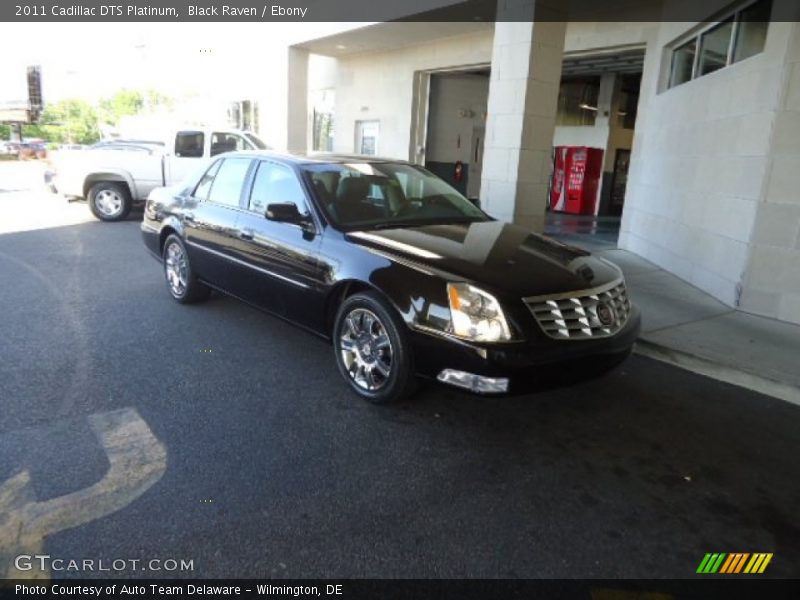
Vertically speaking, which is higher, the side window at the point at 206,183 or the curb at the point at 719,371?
the side window at the point at 206,183

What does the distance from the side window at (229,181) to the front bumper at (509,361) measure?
2596 mm

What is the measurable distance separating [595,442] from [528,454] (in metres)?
0.47

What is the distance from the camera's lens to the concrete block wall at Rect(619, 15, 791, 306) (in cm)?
632

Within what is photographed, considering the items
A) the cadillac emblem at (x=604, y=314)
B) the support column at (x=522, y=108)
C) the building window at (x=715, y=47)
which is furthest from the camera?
the support column at (x=522, y=108)

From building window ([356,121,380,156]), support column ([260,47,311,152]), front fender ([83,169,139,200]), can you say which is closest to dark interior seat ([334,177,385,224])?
front fender ([83,169,139,200])

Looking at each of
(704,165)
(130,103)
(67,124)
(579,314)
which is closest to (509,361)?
(579,314)

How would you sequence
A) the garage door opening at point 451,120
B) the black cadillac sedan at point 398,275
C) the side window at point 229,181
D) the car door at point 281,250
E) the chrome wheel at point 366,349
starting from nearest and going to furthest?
1. the black cadillac sedan at point 398,275
2. the chrome wheel at point 366,349
3. the car door at point 281,250
4. the side window at point 229,181
5. the garage door opening at point 451,120

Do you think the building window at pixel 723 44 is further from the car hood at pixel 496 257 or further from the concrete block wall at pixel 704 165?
the car hood at pixel 496 257

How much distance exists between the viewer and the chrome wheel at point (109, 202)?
12.4 meters

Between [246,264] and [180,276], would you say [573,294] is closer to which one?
[246,264]

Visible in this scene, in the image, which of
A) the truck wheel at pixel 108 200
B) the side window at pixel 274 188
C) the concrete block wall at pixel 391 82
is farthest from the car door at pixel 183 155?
the side window at pixel 274 188

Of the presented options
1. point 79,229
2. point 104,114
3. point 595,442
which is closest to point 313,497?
point 595,442

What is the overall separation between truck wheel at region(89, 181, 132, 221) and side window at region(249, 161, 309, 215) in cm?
865

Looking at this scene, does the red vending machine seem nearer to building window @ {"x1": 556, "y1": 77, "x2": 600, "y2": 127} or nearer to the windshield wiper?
building window @ {"x1": 556, "y1": 77, "x2": 600, "y2": 127}
